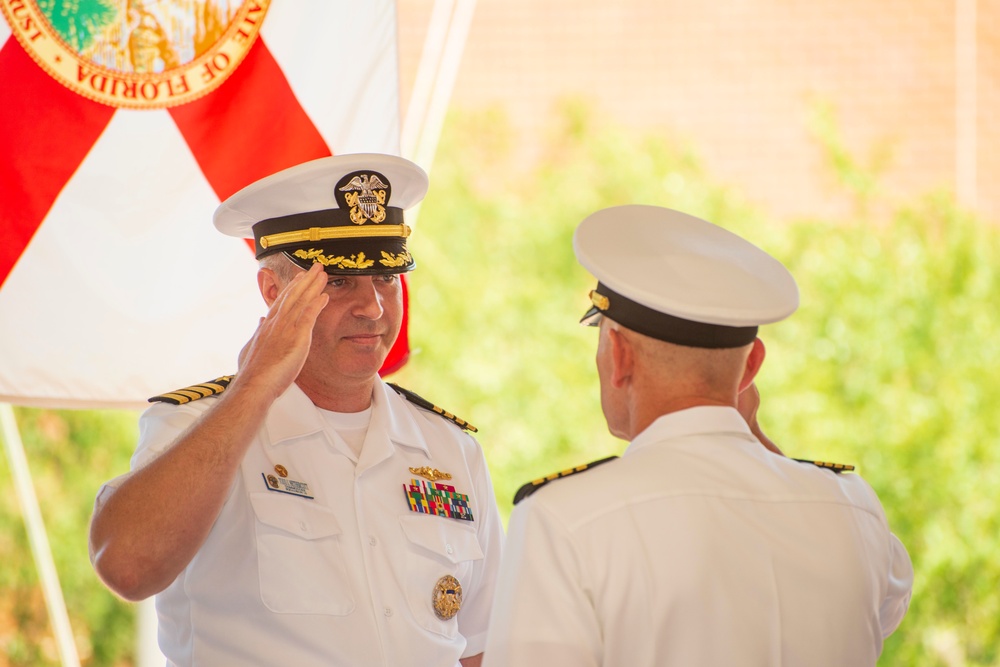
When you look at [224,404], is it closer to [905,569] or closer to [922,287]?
[905,569]

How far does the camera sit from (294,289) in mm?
2084

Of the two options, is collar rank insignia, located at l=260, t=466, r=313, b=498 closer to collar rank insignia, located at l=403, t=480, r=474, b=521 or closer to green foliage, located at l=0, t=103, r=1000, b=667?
collar rank insignia, located at l=403, t=480, r=474, b=521

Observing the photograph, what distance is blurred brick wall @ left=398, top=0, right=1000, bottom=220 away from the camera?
7.04 meters

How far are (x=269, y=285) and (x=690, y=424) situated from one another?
1.05 m

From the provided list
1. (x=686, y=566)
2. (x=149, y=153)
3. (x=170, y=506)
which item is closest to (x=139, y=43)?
(x=149, y=153)

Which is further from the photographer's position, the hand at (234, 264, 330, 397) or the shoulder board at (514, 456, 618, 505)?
the hand at (234, 264, 330, 397)

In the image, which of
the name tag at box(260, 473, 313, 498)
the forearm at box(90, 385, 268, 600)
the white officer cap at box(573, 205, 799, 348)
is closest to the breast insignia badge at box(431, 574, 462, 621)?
the name tag at box(260, 473, 313, 498)

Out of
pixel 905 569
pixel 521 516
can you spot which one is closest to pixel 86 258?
pixel 521 516

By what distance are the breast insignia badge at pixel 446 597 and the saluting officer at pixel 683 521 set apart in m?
0.61

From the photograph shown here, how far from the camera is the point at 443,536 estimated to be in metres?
2.27

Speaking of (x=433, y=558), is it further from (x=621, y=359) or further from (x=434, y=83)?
(x=434, y=83)

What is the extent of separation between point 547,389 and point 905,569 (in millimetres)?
4189

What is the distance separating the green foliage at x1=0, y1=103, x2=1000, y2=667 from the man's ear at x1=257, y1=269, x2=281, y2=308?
11.7 feet

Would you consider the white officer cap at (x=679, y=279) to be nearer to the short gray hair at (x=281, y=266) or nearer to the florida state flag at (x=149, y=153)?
the short gray hair at (x=281, y=266)
